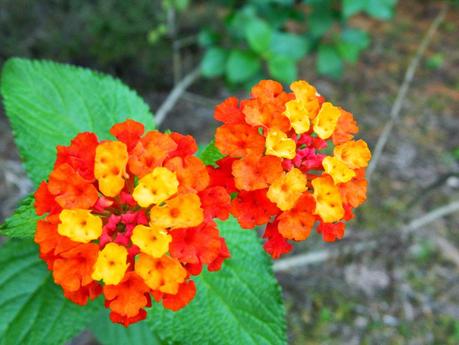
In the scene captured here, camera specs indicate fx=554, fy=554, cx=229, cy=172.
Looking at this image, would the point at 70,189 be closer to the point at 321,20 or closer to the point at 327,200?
the point at 327,200

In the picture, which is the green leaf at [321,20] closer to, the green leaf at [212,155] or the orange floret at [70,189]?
the green leaf at [212,155]

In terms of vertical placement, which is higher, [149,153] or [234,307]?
[149,153]

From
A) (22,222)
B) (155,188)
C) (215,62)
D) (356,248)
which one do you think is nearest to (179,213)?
(155,188)

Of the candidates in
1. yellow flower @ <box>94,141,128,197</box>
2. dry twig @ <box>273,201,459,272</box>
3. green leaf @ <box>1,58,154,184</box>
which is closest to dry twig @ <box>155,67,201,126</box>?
dry twig @ <box>273,201,459,272</box>

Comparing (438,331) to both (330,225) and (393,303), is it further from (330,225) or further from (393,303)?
(330,225)

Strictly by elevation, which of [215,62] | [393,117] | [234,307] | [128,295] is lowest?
[393,117]

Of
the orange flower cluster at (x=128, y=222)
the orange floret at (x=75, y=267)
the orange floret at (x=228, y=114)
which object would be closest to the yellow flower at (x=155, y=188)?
the orange flower cluster at (x=128, y=222)
